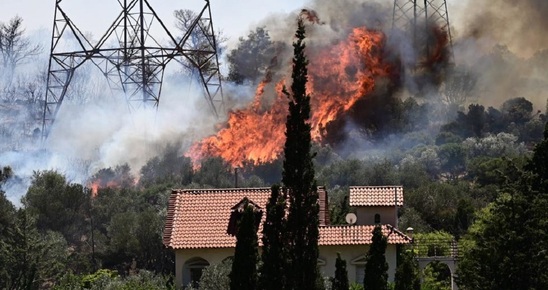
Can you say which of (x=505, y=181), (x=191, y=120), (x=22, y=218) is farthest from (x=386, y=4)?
(x=505, y=181)

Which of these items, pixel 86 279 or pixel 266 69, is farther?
pixel 266 69

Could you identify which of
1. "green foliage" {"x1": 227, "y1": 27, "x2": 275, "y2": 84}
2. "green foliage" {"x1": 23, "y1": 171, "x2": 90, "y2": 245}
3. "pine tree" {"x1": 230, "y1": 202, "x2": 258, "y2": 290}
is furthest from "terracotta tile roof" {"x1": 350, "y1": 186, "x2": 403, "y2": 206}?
"green foliage" {"x1": 227, "y1": 27, "x2": 275, "y2": 84}

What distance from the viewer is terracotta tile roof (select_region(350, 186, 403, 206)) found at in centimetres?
6022

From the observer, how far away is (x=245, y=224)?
39000 mm

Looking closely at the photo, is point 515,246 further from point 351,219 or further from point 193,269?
point 193,269

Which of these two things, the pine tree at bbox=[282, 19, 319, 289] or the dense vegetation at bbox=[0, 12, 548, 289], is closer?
the pine tree at bbox=[282, 19, 319, 289]

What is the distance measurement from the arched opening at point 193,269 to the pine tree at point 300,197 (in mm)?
17483

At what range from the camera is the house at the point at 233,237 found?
2221 inches

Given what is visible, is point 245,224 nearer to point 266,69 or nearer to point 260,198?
point 260,198

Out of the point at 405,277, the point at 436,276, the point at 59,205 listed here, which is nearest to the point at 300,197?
the point at 405,277

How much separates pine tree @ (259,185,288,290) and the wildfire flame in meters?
45.5

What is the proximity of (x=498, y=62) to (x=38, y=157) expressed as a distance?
106 feet

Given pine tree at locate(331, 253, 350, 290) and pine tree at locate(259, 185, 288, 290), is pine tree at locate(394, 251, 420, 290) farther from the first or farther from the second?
pine tree at locate(259, 185, 288, 290)

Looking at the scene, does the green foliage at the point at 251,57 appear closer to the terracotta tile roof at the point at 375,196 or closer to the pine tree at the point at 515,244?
the terracotta tile roof at the point at 375,196
